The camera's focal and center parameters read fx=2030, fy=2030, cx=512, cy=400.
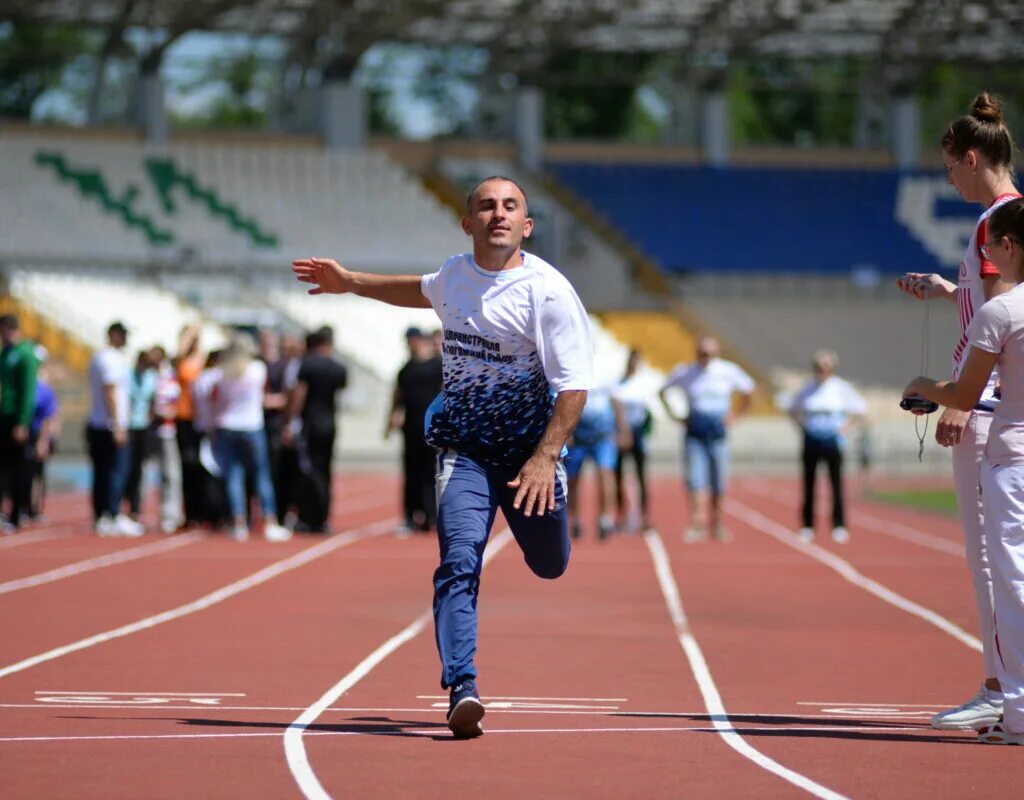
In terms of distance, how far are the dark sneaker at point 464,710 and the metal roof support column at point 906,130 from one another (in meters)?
52.5

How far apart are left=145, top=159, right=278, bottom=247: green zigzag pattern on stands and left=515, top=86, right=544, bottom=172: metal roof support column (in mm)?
8942

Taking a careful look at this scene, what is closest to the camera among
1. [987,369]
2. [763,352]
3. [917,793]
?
[917,793]

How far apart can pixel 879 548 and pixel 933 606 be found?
585 cm

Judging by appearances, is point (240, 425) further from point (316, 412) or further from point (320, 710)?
point (320, 710)

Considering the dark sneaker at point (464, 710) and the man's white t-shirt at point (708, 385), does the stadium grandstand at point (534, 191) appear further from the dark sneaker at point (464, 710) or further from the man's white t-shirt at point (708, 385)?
the dark sneaker at point (464, 710)

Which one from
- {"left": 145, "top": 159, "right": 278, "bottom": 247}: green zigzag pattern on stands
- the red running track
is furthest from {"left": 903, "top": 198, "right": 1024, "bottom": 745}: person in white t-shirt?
{"left": 145, "top": 159, "right": 278, "bottom": 247}: green zigzag pattern on stands

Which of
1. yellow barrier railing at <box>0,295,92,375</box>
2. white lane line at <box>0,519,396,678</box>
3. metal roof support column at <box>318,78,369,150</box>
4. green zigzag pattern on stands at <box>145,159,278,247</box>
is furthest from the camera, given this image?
metal roof support column at <box>318,78,369,150</box>

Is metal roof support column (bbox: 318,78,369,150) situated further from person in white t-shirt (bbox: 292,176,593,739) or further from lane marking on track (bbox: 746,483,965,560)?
person in white t-shirt (bbox: 292,176,593,739)

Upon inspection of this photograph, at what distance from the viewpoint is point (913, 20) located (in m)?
52.6

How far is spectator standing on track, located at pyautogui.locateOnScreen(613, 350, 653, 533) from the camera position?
20438 millimetres

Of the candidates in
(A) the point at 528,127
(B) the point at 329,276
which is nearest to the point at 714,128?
(A) the point at 528,127

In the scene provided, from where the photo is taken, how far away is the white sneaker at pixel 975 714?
749 cm

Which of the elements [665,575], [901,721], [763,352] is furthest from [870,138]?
[901,721]

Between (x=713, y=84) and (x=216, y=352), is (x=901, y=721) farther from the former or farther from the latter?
(x=713, y=84)
